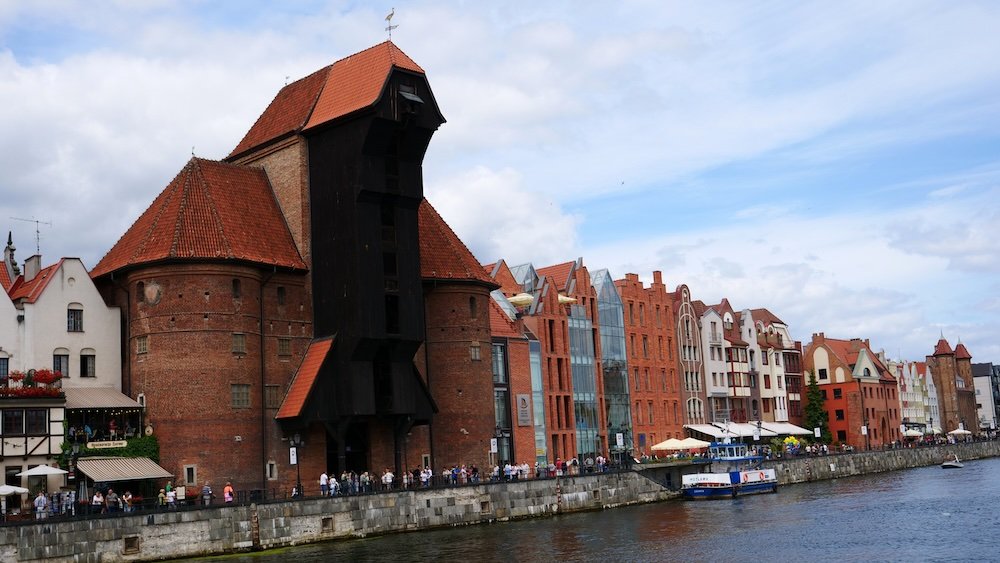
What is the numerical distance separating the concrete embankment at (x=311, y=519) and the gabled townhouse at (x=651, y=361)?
1891 cm

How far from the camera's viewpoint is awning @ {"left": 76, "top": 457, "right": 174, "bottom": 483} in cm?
5803

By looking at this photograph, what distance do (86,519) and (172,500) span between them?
20.2 ft

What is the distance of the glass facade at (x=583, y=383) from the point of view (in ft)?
319

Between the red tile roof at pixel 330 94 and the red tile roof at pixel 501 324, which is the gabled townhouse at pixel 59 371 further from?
the red tile roof at pixel 501 324

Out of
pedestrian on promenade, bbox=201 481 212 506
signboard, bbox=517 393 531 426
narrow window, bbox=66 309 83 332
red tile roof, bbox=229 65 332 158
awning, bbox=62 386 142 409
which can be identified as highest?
red tile roof, bbox=229 65 332 158

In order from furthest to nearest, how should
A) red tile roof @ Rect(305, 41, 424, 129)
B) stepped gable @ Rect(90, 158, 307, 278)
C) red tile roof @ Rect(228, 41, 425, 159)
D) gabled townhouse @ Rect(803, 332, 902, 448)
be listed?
gabled townhouse @ Rect(803, 332, 902, 448) → red tile roof @ Rect(228, 41, 425, 159) → red tile roof @ Rect(305, 41, 424, 129) → stepped gable @ Rect(90, 158, 307, 278)

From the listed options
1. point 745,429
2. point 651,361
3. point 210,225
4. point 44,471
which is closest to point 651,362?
point 651,361

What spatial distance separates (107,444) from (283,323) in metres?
12.3

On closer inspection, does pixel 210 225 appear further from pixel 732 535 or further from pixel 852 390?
pixel 852 390

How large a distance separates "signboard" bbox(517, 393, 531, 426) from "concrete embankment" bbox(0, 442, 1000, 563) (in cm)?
980

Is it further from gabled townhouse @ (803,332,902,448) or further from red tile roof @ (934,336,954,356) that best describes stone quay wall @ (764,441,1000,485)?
red tile roof @ (934,336,954,356)

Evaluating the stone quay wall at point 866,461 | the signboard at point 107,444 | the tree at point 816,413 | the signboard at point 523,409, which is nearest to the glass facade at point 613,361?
the stone quay wall at point 866,461

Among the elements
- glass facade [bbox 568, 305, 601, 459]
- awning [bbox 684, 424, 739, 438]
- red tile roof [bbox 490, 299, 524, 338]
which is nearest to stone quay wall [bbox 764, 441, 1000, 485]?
awning [bbox 684, 424, 739, 438]

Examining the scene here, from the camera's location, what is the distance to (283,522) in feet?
189
